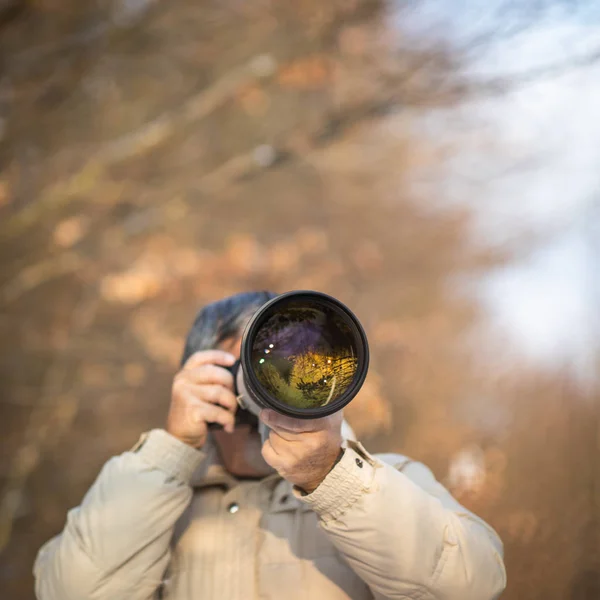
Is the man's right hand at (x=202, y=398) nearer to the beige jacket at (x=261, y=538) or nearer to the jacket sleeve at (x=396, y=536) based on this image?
the beige jacket at (x=261, y=538)

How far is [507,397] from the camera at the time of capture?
1309 mm

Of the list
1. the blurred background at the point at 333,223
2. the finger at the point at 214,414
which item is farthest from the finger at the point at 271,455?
the blurred background at the point at 333,223

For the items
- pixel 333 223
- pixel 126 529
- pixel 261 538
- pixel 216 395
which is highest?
pixel 333 223

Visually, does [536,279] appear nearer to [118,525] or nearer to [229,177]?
[229,177]

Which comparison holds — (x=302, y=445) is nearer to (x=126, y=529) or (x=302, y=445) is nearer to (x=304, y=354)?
(x=304, y=354)

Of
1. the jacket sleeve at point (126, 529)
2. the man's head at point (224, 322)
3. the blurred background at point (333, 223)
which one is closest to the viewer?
the jacket sleeve at point (126, 529)

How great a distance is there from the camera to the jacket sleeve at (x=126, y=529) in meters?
0.74

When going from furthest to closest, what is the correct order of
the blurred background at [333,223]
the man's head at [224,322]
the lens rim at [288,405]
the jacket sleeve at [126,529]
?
the blurred background at [333,223] < the man's head at [224,322] < the jacket sleeve at [126,529] < the lens rim at [288,405]

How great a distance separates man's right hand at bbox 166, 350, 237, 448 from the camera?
769mm

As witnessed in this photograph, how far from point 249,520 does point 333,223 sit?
0.88 meters

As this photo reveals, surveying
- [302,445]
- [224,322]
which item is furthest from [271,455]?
[224,322]

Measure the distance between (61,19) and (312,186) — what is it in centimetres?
91

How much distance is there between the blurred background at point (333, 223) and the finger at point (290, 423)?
0.71 meters

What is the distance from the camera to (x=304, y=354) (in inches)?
26.5
